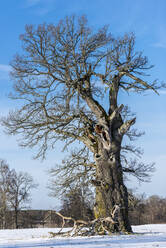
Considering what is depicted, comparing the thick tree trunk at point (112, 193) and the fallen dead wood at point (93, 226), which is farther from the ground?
the thick tree trunk at point (112, 193)

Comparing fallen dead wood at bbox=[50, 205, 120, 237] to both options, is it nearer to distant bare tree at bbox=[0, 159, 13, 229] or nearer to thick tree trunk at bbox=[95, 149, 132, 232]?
thick tree trunk at bbox=[95, 149, 132, 232]

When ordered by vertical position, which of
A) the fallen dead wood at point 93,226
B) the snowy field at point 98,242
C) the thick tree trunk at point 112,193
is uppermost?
the thick tree trunk at point 112,193

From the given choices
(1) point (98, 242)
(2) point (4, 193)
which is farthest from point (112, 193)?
(2) point (4, 193)

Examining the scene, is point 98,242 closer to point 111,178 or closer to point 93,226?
point 93,226

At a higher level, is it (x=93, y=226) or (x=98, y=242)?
(x=93, y=226)

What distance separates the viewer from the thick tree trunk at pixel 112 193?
10.2 metres

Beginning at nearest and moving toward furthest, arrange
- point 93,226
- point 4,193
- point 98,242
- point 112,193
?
point 98,242 → point 93,226 → point 112,193 → point 4,193

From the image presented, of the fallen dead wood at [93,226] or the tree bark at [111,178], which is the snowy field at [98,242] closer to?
the fallen dead wood at [93,226]

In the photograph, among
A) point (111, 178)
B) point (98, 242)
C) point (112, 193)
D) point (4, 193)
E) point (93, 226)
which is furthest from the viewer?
point (4, 193)

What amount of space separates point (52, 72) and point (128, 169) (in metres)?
5.24

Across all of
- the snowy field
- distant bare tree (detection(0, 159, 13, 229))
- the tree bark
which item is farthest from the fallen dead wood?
distant bare tree (detection(0, 159, 13, 229))

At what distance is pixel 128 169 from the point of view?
1312 centimetres

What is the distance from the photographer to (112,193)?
1064 cm

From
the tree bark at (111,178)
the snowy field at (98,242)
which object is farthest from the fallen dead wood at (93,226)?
the snowy field at (98,242)
